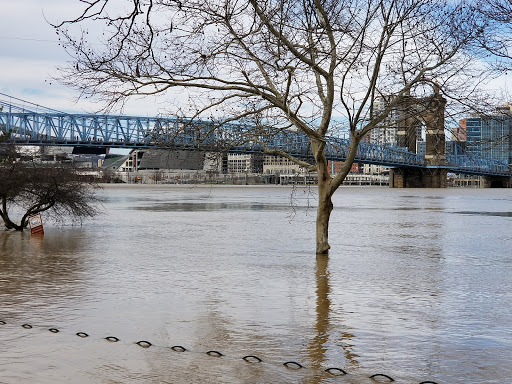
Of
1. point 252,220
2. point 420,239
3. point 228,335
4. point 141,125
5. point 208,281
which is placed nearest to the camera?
point 228,335

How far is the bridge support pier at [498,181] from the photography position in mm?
174988

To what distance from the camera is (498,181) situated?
178375 millimetres

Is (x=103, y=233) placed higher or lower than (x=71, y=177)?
lower

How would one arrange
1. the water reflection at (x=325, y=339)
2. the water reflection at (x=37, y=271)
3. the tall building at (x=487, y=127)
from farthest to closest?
the tall building at (x=487, y=127) → the water reflection at (x=37, y=271) → the water reflection at (x=325, y=339)

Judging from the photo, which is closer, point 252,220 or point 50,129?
point 252,220

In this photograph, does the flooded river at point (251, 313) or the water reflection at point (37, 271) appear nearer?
the flooded river at point (251, 313)

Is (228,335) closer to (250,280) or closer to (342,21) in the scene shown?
(250,280)

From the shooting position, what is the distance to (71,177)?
27.3m

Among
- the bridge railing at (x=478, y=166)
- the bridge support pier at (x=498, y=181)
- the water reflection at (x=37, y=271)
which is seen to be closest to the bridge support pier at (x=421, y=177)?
the bridge railing at (x=478, y=166)

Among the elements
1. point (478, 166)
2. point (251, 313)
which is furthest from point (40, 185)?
point (478, 166)

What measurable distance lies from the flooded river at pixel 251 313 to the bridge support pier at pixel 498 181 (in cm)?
15969

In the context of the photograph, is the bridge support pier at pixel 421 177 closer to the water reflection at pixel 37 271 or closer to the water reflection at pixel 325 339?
the water reflection at pixel 37 271

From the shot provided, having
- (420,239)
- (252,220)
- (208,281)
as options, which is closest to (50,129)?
(252,220)

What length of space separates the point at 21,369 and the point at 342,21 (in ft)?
35.7
